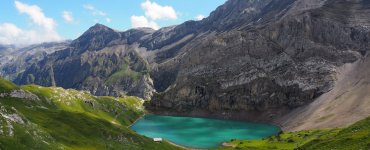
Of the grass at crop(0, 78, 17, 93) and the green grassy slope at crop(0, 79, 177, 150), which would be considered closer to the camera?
the green grassy slope at crop(0, 79, 177, 150)

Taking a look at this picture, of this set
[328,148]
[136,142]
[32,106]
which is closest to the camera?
[328,148]

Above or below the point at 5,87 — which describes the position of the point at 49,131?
below

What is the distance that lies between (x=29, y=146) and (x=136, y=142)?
1816 inches

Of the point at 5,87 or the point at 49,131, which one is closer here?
the point at 49,131

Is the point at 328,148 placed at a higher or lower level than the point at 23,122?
lower

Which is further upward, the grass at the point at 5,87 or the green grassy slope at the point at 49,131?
the grass at the point at 5,87

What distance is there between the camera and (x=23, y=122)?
90312 millimetres

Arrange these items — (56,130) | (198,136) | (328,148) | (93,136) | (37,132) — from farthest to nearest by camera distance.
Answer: (198,136) → (93,136) → (56,130) → (37,132) → (328,148)

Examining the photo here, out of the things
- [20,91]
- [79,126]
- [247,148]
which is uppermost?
[20,91]

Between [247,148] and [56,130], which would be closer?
[56,130]

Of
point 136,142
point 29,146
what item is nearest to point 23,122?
point 29,146

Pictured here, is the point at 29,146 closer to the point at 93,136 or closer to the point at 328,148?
the point at 93,136

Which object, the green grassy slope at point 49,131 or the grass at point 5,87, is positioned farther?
the grass at point 5,87

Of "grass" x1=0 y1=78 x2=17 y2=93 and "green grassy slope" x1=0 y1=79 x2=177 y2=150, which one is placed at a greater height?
"grass" x1=0 y1=78 x2=17 y2=93
